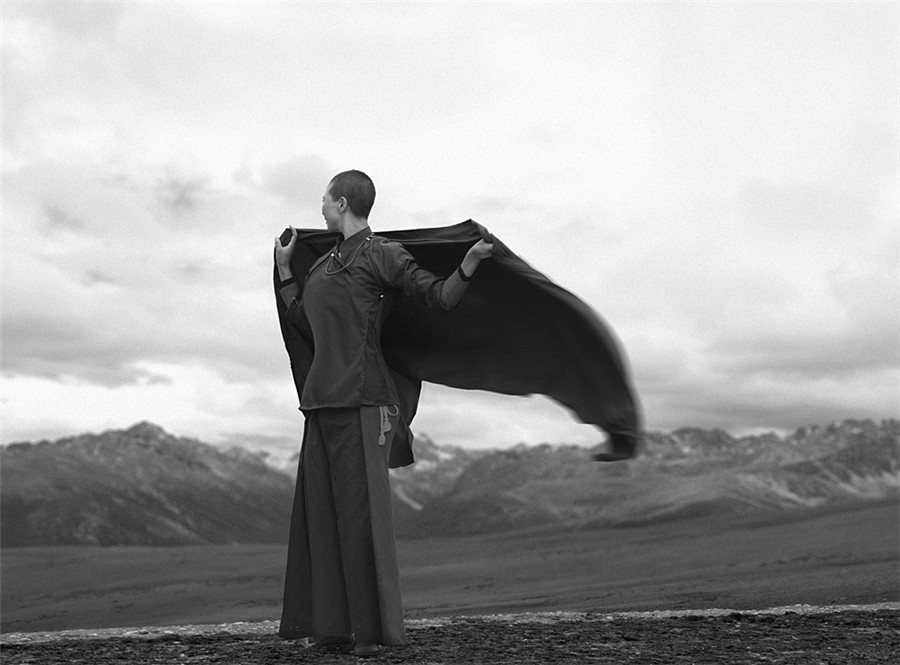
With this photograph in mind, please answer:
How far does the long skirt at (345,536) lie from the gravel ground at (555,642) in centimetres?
21

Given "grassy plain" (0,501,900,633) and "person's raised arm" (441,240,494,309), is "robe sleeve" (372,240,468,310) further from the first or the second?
"grassy plain" (0,501,900,633)

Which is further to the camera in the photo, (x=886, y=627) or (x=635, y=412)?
(x=886, y=627)

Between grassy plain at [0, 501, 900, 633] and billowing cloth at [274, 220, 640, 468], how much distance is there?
645 cm

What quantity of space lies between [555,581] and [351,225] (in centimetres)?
3474

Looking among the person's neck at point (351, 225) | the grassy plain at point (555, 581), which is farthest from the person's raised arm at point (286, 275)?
the grassy plain at point (555, 581)

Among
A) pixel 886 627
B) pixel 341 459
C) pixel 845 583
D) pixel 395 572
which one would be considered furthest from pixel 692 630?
pixel 845 583

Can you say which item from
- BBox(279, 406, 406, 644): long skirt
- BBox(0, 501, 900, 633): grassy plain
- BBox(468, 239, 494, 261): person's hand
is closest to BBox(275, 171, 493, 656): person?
BBox(279, 406, 406, 644): long skirt

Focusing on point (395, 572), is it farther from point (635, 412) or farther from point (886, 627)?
point (886, 627)

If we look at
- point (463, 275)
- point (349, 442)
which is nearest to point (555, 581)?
point (349, 442)

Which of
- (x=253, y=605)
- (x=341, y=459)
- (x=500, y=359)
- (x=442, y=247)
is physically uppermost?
(x=442, y=247)

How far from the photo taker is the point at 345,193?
23.2ft

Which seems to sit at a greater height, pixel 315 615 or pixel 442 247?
pixel 442 247

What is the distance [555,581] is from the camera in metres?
40.0

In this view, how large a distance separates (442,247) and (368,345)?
933 millimetres
